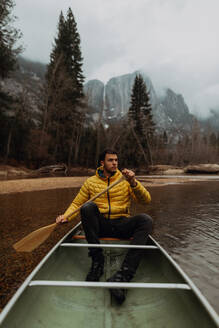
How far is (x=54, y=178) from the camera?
548 inches

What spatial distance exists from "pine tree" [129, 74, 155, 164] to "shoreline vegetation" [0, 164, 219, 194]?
4.95 metres

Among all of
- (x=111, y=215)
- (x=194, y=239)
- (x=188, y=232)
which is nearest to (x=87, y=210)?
(x=111, y=215)

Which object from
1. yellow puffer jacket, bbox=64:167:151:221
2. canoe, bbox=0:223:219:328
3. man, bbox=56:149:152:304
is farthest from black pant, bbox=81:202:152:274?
canoe, bbox=0:223:219:328

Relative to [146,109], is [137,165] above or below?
below

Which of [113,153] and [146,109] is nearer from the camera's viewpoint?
[113,153]

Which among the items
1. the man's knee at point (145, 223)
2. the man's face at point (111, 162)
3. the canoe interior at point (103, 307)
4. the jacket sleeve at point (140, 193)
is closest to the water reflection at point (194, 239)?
the canoe interior at point (103, 307)

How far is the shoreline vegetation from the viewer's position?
34.5 feet

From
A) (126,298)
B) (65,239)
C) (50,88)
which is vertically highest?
(50,88)

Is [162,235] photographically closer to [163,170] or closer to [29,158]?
[29,158]

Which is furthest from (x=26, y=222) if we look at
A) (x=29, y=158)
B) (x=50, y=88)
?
(x=50, y=88)

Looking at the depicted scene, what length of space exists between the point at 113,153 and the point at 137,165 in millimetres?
28777

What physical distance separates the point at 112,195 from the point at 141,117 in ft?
100

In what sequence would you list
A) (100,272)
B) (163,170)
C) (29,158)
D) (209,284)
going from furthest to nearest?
(163,170) → (29,158) → (209,284) → (100,272)

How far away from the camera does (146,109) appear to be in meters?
33.1
